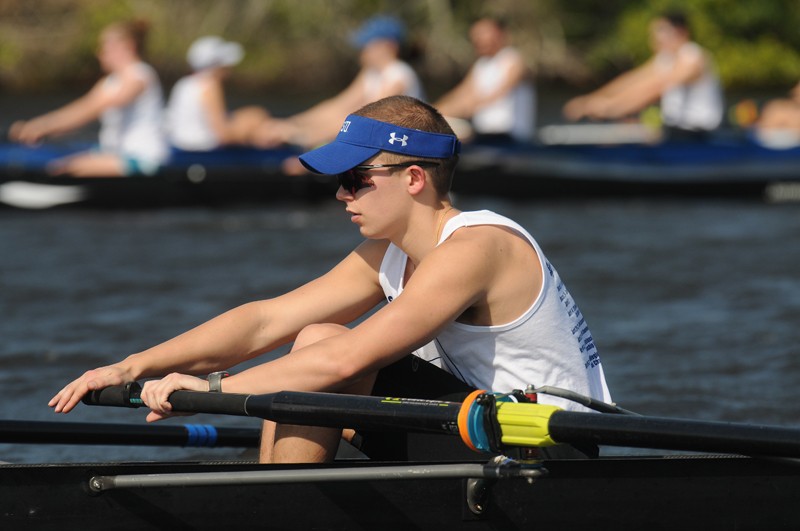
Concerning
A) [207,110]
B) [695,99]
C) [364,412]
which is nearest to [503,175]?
[695,99]

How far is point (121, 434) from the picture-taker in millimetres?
4027

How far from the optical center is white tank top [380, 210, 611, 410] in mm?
3412

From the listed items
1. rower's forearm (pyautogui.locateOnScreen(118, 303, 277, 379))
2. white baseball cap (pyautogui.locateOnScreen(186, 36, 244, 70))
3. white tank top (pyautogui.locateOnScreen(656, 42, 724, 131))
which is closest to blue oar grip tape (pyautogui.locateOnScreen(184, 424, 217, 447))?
rower's forearm (pyautogui.locateOnScreen(118, 303, 277, 379))

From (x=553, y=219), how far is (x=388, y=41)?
2121 millimetres

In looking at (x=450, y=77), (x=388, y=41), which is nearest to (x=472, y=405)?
(x=388, y=41)

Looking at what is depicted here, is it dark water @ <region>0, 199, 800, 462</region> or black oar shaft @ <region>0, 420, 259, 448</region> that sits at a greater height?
dark water @ <region>0, 199, 800, 462</region>

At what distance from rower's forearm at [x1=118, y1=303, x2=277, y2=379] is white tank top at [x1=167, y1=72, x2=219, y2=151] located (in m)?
8.19

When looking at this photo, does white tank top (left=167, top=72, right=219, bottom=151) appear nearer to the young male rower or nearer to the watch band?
the young male rower

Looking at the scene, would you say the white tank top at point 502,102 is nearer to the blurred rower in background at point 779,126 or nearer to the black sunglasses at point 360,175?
the blurred rower in background at point 779,126

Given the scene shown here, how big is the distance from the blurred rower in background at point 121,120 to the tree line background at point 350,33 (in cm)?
1346

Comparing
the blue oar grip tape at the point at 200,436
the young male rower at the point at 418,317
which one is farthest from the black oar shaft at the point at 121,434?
the young male rower at the point at 418,317

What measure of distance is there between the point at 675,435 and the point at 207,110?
9.34 metres

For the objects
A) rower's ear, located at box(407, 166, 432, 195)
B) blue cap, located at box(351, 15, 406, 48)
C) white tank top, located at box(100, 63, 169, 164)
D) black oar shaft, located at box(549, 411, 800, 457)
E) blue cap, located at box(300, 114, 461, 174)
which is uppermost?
blue cap, located at box(351, 15, 406, 48)

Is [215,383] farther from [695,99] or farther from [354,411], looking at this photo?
[695,99]
